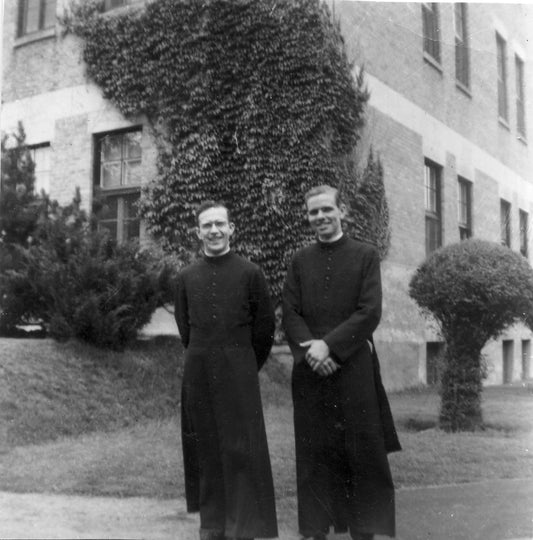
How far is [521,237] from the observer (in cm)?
1638

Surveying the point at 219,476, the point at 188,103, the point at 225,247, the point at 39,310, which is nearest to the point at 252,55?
the point at 188,103

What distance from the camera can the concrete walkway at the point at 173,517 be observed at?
13.6ft

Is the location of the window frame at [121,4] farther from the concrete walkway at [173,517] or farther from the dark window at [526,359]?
the dark window at [526,359]

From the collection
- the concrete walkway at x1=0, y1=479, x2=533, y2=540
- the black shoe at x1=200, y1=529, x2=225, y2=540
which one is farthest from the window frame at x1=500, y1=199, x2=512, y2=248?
the black shoe at x1=200, y1=529, x2=225, y2=540

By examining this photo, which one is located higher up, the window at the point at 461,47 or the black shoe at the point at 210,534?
the window at the point at 461,47

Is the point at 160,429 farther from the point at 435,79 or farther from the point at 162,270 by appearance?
the point at 435,79

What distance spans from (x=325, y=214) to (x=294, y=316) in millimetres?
628

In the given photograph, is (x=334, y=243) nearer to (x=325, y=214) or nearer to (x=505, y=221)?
(x=325, y=214)

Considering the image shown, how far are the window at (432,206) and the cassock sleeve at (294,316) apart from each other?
9931 mm

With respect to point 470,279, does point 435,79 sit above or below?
above

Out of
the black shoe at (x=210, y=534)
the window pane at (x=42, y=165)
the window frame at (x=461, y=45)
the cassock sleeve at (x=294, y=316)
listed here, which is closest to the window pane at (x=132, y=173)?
the window pane at (x=42, y=165)

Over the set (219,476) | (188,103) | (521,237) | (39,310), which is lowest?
(219,476)

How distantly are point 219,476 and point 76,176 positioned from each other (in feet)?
31.6

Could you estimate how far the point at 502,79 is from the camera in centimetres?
1577
